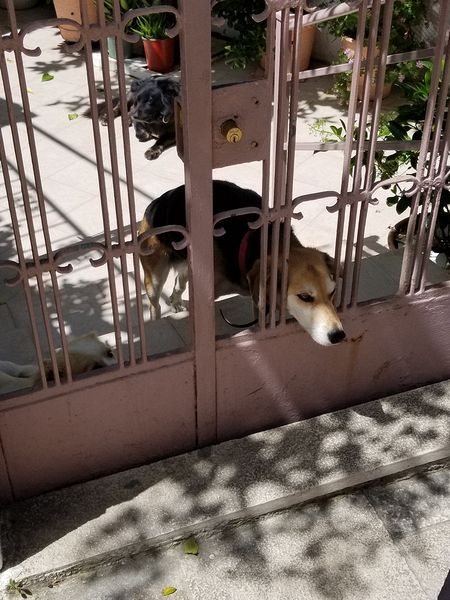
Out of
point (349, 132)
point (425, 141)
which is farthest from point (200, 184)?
point (425, 141)

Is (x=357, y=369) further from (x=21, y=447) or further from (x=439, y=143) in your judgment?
(x=21, y=447)

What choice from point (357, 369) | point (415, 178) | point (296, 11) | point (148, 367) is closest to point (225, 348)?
point (148, 367)

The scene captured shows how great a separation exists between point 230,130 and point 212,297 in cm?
75

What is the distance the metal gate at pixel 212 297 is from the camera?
8.59 feet

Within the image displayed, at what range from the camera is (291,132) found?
2861 millimetres

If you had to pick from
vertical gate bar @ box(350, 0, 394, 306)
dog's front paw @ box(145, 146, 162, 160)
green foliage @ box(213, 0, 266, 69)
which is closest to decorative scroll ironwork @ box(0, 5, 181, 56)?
vertical gate bar @ box(350, 0, 394, 306)

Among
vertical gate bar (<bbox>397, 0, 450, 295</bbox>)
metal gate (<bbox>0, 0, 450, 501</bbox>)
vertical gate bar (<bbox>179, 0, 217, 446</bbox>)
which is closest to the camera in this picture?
vertical gate bar (<bbox>179, 0, 217, 446</bbox>)

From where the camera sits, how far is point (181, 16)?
2477 millimetres

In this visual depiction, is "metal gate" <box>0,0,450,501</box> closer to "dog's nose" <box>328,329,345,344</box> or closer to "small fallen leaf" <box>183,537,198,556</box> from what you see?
"dog's nose" <box>328,329,345,344</box>

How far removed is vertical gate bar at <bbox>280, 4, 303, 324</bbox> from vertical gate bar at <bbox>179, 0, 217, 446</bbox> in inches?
13.0

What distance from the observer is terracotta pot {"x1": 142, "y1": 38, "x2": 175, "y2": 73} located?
8789mm

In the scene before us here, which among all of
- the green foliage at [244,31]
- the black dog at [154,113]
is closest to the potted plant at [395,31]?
the green foliage at [244,31]

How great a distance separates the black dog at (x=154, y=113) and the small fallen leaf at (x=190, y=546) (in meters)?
4.58

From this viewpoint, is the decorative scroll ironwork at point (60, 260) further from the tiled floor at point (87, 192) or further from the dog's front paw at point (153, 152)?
the dog's front paw at point (153, 152)
